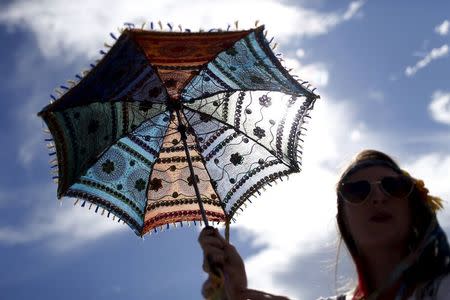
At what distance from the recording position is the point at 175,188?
6.27 meters

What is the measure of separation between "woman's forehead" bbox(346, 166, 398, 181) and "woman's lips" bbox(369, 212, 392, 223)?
204 millimetres

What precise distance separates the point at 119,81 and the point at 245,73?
124 centimetres

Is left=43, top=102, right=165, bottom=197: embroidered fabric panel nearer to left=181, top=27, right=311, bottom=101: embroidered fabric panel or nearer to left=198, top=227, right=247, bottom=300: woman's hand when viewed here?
left=181, top=27, right=311, bottom=101: embroidered fabric panel

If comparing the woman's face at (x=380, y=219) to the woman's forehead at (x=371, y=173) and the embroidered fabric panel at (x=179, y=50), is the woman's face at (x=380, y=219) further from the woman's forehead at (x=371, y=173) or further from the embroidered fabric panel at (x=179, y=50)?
the embroidered fabric panel at (x=179, y=50)

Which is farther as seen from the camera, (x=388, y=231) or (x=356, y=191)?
(x=356, y=191)

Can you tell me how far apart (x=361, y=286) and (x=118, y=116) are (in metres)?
3.03

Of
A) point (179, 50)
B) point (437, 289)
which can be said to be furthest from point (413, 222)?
point (179, 50)

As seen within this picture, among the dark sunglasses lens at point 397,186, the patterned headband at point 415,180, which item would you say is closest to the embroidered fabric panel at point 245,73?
the patterned headband at point 415,180

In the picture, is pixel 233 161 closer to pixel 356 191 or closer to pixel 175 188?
pixel 175 188

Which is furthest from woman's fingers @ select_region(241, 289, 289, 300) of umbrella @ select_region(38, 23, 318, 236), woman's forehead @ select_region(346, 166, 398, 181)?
umbrella @ select_region(38, 23, 318, 236)

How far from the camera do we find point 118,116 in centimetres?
587

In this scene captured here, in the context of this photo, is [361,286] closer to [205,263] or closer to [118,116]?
[205,263]

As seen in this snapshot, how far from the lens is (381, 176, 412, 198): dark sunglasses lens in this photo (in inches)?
137

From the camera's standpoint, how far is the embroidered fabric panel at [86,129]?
5.64m
